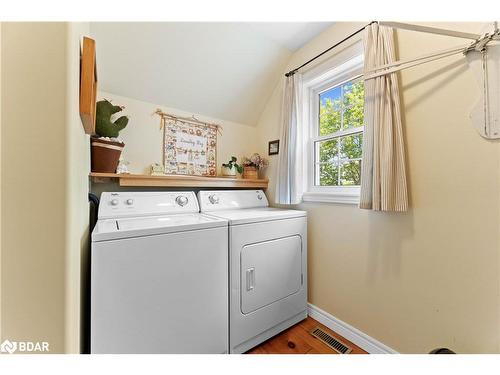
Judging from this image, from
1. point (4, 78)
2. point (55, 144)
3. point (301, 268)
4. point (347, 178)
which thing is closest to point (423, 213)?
point (347, 178)

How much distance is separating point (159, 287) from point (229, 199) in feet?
3.35

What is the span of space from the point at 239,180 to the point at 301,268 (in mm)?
1019

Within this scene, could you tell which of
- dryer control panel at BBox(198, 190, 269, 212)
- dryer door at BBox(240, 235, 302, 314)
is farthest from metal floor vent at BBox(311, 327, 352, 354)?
dryer control panel at BBox(198, 190, 269, 212)

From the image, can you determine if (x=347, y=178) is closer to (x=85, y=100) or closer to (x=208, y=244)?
(x=208, y=244)

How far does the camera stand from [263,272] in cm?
142

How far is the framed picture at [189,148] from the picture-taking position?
1.91 meters

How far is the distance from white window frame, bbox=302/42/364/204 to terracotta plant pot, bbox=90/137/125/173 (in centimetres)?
162

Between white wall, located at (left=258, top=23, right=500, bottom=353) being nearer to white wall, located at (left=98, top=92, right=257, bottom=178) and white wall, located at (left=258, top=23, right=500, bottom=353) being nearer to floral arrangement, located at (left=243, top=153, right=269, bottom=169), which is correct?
floral arrangement, located at (left=243, top=153, right=269, bottom=169)

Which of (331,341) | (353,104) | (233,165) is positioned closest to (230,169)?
(233,165)

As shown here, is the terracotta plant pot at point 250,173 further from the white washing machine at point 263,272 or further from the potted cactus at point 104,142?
the potted cactus at point 104,142

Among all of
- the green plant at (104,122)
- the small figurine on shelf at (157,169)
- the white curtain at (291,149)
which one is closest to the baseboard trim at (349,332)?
the white curtain at (291,149)

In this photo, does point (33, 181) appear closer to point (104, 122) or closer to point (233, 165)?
point (104, 122)

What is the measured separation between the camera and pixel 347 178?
1.64 meters

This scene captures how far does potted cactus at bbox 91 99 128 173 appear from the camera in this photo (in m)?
1.39
